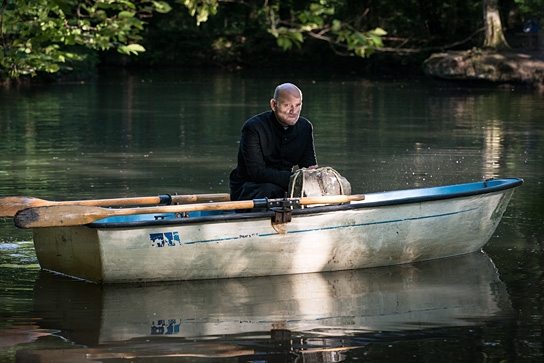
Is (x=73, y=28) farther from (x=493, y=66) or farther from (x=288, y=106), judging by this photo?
(x=493, y=66)

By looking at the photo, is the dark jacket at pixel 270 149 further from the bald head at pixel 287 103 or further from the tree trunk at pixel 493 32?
the tree trunk at pixel 493 32

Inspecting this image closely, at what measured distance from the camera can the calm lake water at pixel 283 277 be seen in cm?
707

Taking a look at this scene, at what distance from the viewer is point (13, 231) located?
1091 centimetres

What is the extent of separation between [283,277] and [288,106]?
1307mm

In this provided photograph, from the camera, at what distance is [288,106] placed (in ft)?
29.7

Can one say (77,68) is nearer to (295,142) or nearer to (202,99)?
(202,99)

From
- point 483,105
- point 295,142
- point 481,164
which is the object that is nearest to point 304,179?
point 295,142

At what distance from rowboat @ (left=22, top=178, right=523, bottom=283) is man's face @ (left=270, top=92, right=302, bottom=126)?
678mm

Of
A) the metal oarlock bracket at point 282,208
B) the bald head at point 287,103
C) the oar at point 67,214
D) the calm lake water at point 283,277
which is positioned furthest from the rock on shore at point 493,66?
the oar at point 67,214

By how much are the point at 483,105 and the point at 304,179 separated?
19673mm

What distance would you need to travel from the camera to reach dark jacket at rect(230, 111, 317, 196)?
9.22 metres

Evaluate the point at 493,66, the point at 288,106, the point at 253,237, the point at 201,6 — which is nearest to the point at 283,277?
the point at 253,237

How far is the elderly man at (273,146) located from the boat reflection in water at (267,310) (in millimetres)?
745

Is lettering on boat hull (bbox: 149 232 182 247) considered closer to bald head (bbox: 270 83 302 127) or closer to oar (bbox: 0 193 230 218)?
oar (bbox: 0 193 230 218)
